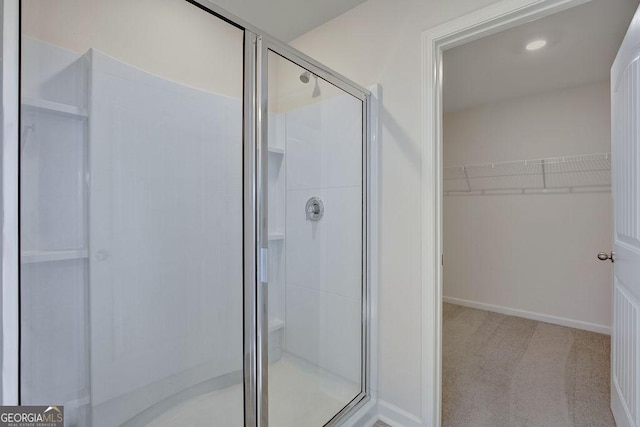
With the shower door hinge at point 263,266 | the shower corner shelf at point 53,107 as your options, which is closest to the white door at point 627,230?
the shower door hinge at point 263,266

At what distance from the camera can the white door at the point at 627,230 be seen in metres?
1.19

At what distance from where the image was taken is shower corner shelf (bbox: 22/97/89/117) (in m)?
0.81

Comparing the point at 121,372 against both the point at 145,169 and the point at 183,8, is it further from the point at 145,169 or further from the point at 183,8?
the point at 183,8

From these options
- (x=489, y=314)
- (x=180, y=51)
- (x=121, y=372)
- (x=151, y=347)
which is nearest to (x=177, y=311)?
(x=151, y=347)

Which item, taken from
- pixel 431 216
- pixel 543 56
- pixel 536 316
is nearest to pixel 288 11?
pixel 431 216

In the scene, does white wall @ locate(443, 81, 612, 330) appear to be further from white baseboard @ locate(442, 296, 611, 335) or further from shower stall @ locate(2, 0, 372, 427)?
shower stall @ locate(2, 0, 372, 427)

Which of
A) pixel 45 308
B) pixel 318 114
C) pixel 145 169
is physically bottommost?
pixel 45 308

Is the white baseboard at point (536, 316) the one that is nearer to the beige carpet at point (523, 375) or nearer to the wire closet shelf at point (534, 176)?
the beige carpet at point (523, 375)

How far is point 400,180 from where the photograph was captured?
1643mm

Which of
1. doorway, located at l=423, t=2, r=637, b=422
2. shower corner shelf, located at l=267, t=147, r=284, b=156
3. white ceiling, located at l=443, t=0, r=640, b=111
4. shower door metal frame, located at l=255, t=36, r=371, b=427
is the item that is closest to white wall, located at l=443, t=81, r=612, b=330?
doorway, located at l=423, t=2, r=637, b=422

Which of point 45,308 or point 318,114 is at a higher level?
point 318,114

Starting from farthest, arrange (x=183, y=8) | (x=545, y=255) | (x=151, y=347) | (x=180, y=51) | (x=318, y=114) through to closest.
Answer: (x=545, y=255), (x=318, y=114), (x=151, y=347), (x=180, y=51), (x=183, y=8)

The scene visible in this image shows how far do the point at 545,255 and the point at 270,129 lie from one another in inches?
127

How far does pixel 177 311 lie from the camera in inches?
52.2
